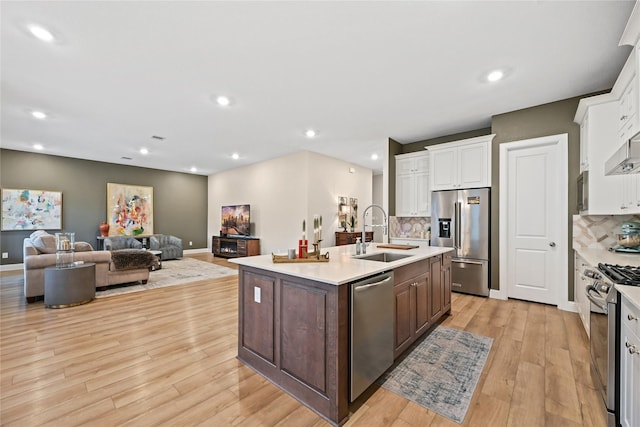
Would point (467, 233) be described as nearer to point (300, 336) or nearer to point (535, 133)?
point (535, 133)

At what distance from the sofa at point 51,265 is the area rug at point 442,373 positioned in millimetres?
4655

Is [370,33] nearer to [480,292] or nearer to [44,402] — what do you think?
[44,402]

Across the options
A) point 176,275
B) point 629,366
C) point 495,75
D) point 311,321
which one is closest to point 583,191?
point 495,75

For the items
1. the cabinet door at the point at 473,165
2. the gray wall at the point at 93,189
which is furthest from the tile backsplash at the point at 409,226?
the gray wall at the point at 93,189

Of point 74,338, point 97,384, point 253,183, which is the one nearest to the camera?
point 97,384

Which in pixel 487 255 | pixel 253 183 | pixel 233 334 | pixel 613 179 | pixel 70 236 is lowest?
pixel 233 334

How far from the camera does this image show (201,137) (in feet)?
17.7

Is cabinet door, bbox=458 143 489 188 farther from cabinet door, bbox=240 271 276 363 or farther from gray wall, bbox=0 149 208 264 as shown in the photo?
gray wall, bbox=0 149 208 264

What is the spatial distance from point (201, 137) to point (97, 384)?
14.8 feet

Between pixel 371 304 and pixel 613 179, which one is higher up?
pixel 613 179

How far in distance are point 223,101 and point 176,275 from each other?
3.90m

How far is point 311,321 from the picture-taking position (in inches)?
68.1

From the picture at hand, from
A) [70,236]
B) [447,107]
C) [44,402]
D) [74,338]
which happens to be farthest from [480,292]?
[70,236]

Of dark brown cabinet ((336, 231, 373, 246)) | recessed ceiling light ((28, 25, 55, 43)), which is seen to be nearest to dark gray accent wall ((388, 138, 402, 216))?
dark brown cabinet ((336, 231, 373, 246))
